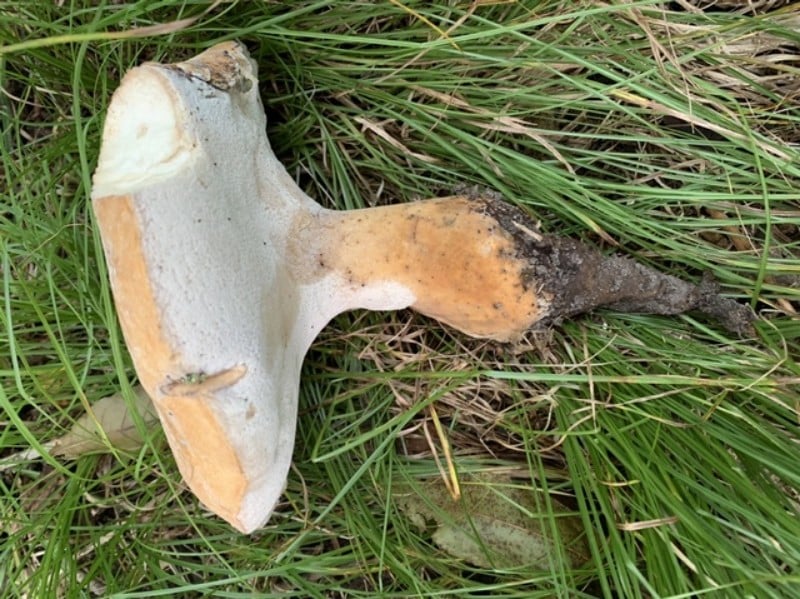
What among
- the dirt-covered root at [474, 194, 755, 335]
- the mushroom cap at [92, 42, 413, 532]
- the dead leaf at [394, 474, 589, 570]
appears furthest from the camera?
the dead leaf at [394, 474, 589, 570]

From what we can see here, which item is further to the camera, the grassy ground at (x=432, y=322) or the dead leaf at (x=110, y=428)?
the dead leaf at (x=110, y=428)

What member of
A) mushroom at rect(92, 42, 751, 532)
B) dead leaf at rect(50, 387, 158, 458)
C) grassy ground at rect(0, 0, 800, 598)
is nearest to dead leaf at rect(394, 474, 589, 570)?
grassy ground at rect(0, 0, 800, 598)

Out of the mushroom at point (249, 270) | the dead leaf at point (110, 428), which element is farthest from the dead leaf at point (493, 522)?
the dead leaf at point (110, 428)

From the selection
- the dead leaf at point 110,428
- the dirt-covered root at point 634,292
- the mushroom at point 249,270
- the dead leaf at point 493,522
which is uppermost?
the mushroom at point 249,270

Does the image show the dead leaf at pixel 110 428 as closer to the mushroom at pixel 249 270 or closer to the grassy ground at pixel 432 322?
the grassy ground at pixel 432 322

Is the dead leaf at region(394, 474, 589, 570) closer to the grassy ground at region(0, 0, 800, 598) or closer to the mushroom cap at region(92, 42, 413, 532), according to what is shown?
the grassy ground at region(0, 0, 800, 598)
